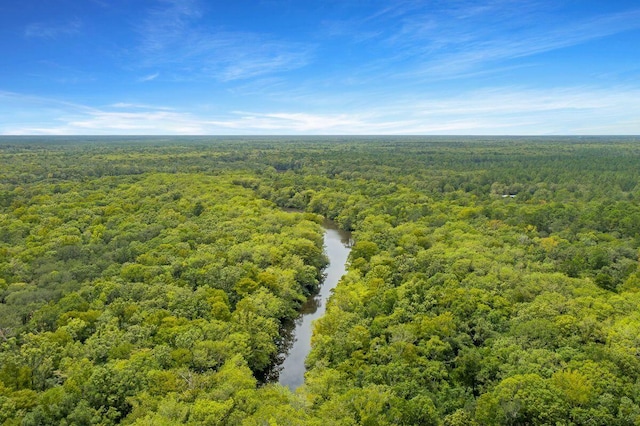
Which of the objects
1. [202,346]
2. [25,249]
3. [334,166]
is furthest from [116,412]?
[334,166]

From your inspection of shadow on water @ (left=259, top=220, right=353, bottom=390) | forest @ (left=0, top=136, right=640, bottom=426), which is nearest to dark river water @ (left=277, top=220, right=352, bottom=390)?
shadow on water @ (left=259, top=220, right=353, bottom=390)

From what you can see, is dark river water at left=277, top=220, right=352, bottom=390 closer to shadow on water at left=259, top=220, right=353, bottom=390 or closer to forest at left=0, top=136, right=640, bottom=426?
shadow on water at left=259, top=220, right=353, bottom=390

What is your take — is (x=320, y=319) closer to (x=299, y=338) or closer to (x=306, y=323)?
(x=299, y=338)

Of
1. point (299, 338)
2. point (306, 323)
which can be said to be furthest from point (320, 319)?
point (306, 323)

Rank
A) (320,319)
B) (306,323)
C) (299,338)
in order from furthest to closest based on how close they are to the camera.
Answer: (306,323) < (299,338) < (320,319)

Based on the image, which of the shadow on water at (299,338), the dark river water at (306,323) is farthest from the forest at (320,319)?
the dark river water at (306,323)

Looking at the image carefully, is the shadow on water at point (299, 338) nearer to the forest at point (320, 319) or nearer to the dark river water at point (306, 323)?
the dark river water at point (306, 323)
